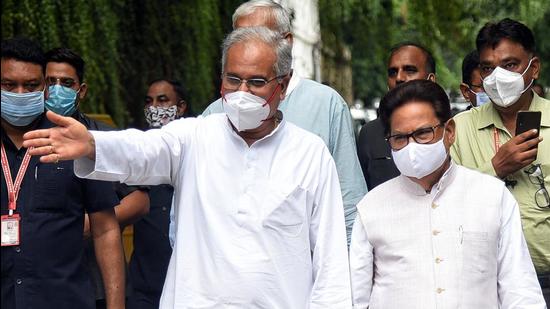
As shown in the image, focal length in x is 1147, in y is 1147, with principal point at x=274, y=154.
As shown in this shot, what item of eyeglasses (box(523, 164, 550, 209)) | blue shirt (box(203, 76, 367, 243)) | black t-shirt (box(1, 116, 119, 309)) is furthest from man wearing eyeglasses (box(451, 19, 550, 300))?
black t-shirt (box(1, 116, 119, 309))

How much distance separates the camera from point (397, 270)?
15.3 ft

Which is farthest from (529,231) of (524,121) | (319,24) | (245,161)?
(319,24)

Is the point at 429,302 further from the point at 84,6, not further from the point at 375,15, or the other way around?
the point at 375,15

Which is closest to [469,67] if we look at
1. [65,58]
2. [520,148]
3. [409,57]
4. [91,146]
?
[409,57]

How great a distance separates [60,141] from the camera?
3.96m

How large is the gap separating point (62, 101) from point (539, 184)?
8.53 feet

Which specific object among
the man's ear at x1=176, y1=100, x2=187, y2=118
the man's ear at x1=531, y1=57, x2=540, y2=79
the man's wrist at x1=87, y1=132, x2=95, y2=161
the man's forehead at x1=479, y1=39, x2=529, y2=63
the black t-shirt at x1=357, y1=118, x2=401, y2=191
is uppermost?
the man's forehead at x1=479, y1=39, x2=529, y2=63

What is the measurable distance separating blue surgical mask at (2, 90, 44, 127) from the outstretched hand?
113 cm

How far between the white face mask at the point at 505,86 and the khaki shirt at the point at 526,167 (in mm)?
135

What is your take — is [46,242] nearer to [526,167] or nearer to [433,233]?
[433,233]

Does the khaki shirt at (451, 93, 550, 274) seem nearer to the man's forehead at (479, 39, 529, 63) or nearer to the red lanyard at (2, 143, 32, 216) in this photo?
the man's forehead at (479, 39, 529, 63)

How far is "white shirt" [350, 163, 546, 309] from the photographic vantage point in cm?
461

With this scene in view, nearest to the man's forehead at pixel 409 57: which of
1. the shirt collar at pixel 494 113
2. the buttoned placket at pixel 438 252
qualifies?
the shirt collar at pixel 494 113

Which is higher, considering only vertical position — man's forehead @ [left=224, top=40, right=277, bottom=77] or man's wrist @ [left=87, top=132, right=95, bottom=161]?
man's forehead @ [left=224, top=40, right=277, bottom=77]
